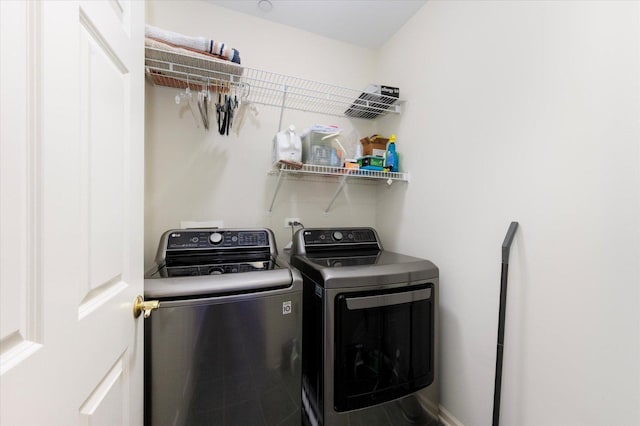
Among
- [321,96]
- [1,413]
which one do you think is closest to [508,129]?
[321,96]

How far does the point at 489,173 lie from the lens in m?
1.25

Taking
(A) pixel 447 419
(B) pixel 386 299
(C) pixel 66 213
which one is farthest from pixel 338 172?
(A) pixel 447 419

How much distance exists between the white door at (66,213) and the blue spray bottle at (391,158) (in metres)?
1.48

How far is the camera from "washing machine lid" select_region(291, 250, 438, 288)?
1.19m

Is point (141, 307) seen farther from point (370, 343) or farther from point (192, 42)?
point (192, 42)

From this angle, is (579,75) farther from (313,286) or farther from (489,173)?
(313,286)

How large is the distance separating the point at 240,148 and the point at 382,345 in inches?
60.3

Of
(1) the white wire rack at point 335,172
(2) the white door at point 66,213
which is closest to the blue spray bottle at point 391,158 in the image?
(1) the white wire rack at point 335,172

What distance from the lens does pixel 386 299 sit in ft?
4.07

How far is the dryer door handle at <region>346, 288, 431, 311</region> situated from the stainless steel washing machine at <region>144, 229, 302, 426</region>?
0.87 feet

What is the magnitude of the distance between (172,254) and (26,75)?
3.76ft

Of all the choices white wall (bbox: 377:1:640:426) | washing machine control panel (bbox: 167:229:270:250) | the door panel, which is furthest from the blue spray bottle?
the door panel

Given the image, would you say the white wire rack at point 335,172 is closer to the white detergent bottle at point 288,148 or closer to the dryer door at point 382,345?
the white detergent bottle at point 288,148

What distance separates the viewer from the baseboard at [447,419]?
4.52 feet
